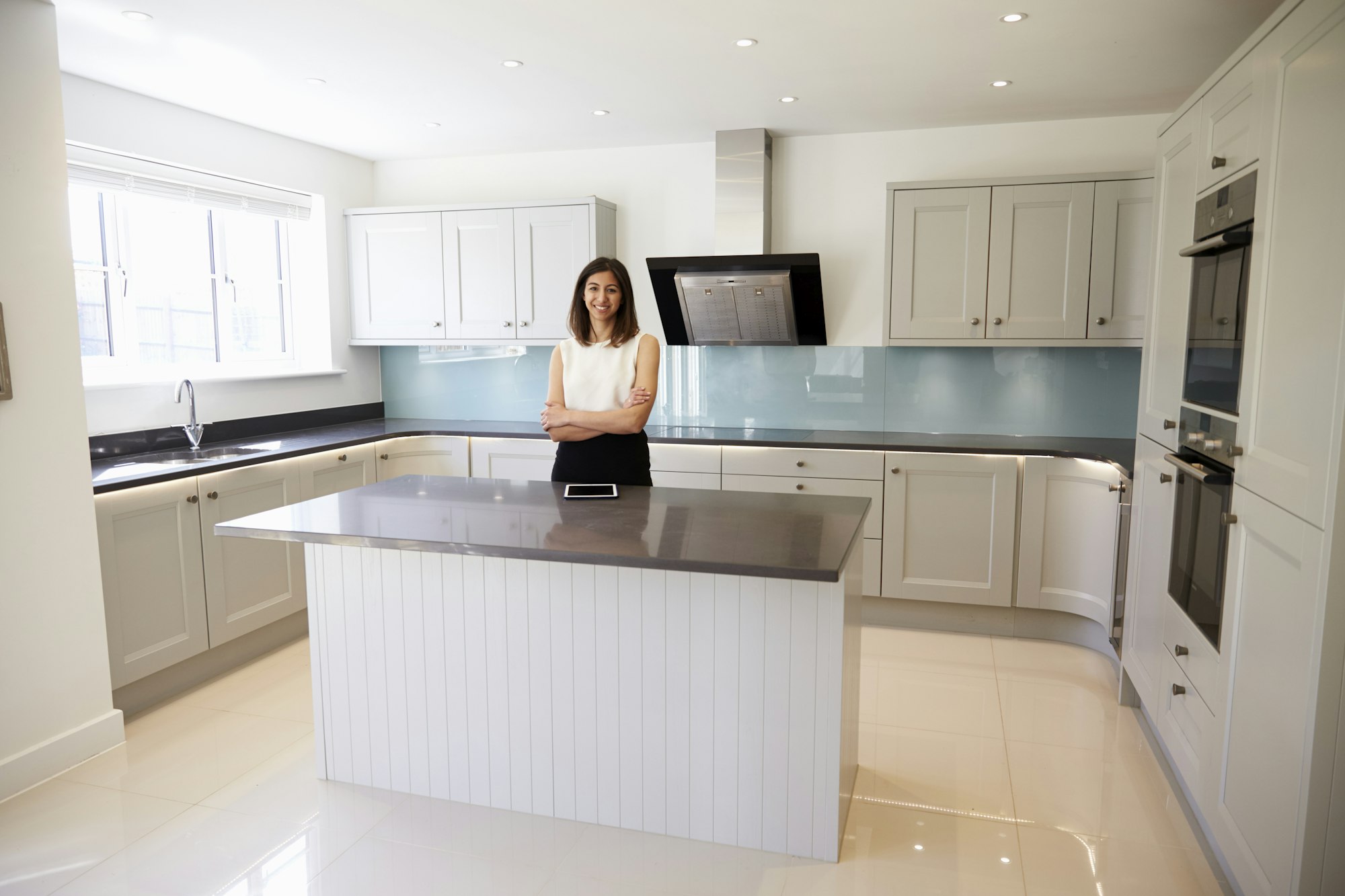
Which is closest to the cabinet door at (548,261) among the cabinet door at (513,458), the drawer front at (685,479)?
the cabinet door at (513,458)

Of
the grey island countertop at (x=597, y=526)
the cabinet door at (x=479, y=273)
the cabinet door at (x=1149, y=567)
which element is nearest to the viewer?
the grey island countertop at (x=597, y=526)

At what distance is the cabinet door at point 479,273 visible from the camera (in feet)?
14.9

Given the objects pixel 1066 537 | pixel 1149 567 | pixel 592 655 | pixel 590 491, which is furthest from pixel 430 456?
pixel 1149 567

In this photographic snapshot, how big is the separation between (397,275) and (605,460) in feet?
8.10

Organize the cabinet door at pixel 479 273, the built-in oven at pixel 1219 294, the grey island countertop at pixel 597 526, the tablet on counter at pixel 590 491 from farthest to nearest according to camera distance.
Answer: the cabinet door at pixel 479 273 → the tablet on counter at pixel 590 491 → the built-in oven at pixel 1219 294 → the grey island countertop at pixel 597 526

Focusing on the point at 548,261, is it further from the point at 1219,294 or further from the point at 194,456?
the point at 1219,294

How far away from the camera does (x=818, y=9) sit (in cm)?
268

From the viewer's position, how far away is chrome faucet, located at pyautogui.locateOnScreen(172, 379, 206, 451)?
3799 mm

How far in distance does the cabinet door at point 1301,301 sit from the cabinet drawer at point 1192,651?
0.50 meters

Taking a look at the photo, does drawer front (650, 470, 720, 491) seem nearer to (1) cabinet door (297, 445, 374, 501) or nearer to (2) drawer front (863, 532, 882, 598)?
(2) drawer front (863, 532, 882, 598)

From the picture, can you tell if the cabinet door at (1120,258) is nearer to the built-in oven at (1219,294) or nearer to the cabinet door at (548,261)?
the built-in oven at (1219,294)

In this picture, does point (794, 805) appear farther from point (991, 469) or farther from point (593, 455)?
point (991, 469)

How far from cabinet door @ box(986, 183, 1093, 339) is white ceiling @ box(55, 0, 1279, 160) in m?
0.41

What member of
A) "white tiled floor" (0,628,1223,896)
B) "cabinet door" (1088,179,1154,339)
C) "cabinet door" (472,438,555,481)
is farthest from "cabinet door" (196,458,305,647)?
"cabinet door" (1088,179,1154,339)
